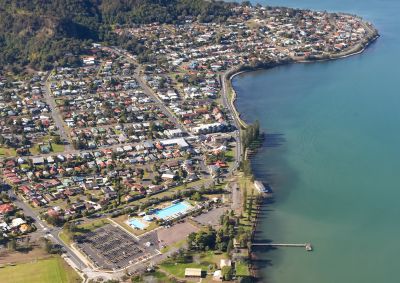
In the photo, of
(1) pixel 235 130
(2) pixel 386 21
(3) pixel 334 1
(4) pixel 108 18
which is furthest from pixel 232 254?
(3) pixel 334 1

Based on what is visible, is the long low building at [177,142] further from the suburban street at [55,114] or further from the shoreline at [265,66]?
the suburban street at [55,114]

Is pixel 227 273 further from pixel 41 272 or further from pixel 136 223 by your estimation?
pixel 41 272

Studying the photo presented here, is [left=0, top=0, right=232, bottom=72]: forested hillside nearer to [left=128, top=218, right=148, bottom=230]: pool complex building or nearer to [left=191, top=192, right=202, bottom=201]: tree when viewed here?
[left=191, top=192, right=202, bottom=201]: tree

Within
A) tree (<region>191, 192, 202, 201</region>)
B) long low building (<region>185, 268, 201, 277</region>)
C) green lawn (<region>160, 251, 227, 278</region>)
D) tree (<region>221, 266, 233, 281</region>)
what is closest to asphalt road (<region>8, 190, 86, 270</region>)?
green lawn (<region>160, 251, 227, 278</region>)

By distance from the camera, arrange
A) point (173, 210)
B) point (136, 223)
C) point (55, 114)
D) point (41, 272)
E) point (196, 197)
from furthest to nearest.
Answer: point (55, 114), point (196, 197), point (173, 210), point (136, 223), point (41, 272)

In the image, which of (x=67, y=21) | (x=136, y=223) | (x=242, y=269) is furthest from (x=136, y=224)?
(x=67, y=21)
